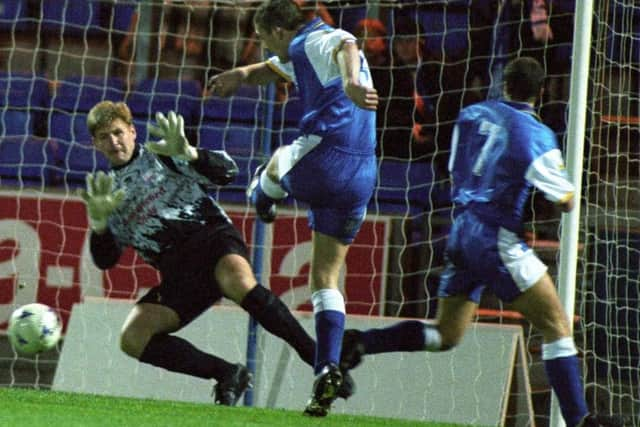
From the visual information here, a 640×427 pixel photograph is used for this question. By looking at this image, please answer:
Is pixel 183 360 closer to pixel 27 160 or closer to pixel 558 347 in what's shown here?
pixel 558 347

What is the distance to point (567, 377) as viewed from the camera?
5480 millimetres

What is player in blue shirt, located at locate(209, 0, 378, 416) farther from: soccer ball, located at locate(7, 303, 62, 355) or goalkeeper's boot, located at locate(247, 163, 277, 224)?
soccer ball, located at locate(7, 303, 62, 355)

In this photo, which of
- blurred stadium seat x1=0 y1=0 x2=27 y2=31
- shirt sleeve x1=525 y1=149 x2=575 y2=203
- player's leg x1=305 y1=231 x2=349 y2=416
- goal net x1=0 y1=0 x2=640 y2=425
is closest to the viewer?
shirt sleeve x1=525 y1=149 x2=575 y2=203

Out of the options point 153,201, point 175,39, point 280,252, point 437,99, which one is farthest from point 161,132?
point 175,39

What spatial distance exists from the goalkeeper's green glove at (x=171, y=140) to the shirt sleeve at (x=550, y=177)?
1.61m

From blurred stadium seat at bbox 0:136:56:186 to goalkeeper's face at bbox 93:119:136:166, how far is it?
8.51 feet

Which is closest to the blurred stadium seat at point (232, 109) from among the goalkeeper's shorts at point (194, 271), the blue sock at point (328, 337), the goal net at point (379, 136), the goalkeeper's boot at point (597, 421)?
the goal net at point (379, 136)

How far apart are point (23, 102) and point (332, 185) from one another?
441 cm

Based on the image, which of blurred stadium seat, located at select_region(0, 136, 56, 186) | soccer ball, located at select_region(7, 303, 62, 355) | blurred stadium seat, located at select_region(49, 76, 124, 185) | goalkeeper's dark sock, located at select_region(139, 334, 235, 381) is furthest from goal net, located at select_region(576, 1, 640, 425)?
blurred stadium seat, located at select_region(0, 136, 56, 186)

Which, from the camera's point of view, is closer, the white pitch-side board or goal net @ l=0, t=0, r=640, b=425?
the white pitch-side board

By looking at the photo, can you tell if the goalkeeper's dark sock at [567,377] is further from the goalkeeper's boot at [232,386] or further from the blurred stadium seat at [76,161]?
the blurred stadium seat at [76,161]

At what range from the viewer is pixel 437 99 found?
30.1 feet

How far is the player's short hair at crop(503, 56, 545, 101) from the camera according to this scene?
562cm

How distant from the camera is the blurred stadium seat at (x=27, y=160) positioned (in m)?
9.41
